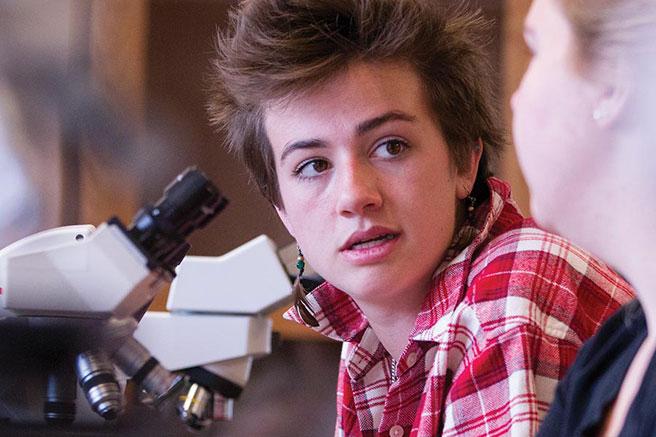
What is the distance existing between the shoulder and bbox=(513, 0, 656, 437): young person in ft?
1.01

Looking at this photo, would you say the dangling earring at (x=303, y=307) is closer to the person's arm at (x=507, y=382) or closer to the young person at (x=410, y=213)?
the young person at (x=410, y=213)

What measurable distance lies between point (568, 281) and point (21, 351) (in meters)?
0.55

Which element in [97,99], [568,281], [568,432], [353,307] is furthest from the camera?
[97,99]

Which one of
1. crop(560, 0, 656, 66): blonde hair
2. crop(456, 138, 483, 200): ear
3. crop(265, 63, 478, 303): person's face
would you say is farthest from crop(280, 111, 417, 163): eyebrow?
crop(560, 0, 656, 66): blonde hair

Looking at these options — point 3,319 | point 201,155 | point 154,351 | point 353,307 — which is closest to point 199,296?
point 154,351

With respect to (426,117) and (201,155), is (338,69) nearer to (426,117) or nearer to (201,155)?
(426,117)

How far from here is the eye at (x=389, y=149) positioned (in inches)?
44.2

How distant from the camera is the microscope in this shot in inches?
31.6

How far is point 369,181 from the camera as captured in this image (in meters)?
1.10

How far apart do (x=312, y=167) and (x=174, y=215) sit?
1.21ft

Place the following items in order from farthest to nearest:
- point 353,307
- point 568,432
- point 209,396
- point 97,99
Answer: point 97,99 → point 353,307 → point 209,396 → point 568,432

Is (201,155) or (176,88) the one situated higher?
(176,88)

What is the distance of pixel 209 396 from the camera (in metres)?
0.88

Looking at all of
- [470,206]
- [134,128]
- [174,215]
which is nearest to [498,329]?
[470,206]
